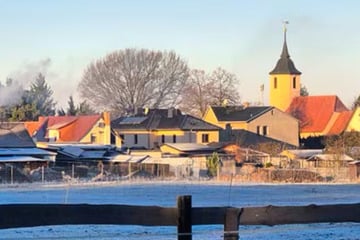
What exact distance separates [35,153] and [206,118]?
39015 mm

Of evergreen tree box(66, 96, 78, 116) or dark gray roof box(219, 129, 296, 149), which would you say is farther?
evergreen tree box(66, 96, 78, 116)

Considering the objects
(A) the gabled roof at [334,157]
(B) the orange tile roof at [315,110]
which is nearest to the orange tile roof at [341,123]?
(B) the orange tile roof at [315,110]

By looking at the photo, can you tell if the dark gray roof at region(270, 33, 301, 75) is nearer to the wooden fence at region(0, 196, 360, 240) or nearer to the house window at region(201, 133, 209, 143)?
the house window at region(201, 133, 209, 143)

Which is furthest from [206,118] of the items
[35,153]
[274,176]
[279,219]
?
[279,219]

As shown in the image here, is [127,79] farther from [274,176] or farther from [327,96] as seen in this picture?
[274,176]

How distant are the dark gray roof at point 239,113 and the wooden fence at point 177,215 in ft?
332

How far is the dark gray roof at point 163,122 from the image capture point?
10888 cm

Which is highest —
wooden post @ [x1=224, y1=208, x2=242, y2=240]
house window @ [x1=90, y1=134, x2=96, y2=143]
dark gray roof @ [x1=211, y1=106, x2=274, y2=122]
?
dark gray roof @ [x1=211, y1=106, x2=274, y2=122]

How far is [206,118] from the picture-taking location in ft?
381

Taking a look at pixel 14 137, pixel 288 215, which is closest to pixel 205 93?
pixel 14 137

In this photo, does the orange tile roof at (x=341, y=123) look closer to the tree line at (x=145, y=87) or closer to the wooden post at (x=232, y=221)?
the tree line at (x=145, y=87)

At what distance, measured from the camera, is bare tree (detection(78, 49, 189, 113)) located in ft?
419

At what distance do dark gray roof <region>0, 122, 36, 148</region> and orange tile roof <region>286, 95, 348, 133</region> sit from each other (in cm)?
4643

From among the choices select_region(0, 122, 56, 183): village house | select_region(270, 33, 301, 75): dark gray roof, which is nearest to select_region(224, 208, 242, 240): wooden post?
select_region(0, 122, 56, 183): village house
